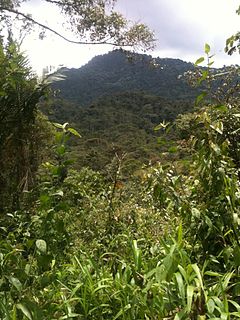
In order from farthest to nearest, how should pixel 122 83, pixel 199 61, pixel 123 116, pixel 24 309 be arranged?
1. pixel 122 83
2. pixel 123 116
3. pixel 199 61
4. pixel 24 309

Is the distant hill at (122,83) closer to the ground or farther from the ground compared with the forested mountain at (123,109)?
farther from the ground

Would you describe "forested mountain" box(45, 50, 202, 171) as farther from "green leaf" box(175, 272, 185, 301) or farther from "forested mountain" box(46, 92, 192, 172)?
"green leaf" box(175, 272, 185, 301)

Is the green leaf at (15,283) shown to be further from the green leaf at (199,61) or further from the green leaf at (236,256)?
the green leaf at (199,61)

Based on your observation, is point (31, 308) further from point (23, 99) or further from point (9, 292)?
point (23, 99)

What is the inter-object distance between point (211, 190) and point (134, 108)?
39.2m

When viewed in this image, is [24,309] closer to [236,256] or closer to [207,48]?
[236,256]

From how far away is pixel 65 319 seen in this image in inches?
80.8

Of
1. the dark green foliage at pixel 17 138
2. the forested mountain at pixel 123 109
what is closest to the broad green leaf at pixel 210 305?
the forested mountain at pixel 123 109

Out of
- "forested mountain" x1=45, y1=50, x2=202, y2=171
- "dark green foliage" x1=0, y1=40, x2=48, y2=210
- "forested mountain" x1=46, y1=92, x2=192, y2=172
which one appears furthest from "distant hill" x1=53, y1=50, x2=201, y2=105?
"dark green foliage" x1=0, y1=40, x2=48, y2=210

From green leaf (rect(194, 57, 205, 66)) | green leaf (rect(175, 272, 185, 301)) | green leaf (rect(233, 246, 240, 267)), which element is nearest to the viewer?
green leaf (rect(175, 272, 185, 301))

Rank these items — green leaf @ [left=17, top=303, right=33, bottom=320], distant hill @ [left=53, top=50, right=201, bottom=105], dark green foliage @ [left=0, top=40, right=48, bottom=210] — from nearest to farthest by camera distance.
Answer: green leaf @ [left=17, top=303, right=33, bottom=320], dark green foliage @ [left=0, top=40, right=48, bottom=210], distant hill @ [left=53, top=50, right=201, bottom=105]

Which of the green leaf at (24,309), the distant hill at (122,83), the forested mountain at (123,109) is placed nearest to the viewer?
the green leaf at (24,309)

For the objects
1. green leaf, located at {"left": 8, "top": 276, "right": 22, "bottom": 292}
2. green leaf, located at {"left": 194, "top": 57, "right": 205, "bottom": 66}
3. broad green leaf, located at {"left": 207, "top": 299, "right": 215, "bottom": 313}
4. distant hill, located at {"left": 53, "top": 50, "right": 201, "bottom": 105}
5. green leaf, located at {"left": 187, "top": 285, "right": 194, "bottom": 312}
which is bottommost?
broad green leaf, located at {"left": 207, "top": 299, "right": 215, "bottom": 313}

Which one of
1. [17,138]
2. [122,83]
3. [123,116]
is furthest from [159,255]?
[122,83]
